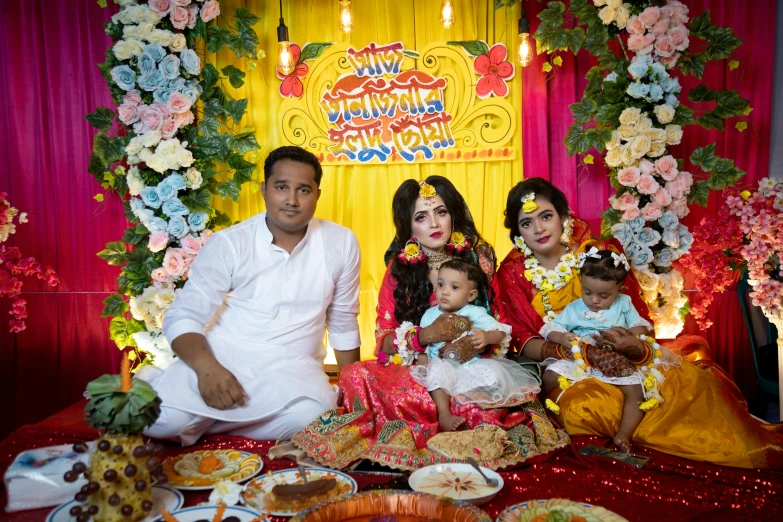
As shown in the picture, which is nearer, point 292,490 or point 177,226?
point 292,490

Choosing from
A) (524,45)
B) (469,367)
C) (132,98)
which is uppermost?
(524,45)

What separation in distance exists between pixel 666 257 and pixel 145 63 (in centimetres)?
376

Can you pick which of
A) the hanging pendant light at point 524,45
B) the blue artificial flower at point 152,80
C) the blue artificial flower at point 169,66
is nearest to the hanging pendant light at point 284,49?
the blue artificial flower at point 169,66

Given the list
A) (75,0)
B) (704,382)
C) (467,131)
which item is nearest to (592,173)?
(467,131)

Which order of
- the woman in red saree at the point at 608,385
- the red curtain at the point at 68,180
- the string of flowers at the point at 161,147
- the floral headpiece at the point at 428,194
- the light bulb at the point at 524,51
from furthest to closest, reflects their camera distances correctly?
the red curtain at the point at 68,180
the light bulb at the point at 524,51
the string of flowers at the point at 161,147
the floral headpiece at the point at 428,194
the woman in red saree at the point at 608,385

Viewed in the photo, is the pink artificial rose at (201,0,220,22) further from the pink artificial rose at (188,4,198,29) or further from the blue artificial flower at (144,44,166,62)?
the blue artificial flower at (144,44,166,62)

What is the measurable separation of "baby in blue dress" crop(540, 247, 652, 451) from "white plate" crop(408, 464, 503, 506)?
961 mm

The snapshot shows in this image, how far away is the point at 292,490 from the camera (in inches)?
92.3

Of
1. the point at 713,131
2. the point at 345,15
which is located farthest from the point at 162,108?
the point at 713,131

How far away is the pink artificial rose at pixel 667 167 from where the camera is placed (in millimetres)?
4266

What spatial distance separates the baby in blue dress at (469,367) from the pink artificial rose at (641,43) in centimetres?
194

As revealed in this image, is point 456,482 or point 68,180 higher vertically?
point 68,180

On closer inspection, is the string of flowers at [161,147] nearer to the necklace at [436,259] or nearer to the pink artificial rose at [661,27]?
the necklace at [436,259]

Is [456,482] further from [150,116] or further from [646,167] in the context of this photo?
[150,116]
